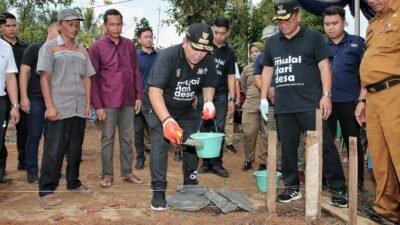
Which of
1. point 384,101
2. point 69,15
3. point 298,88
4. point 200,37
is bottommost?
point 384,101

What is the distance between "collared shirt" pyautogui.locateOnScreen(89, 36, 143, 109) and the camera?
4.89m

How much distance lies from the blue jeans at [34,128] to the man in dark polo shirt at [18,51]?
508mm

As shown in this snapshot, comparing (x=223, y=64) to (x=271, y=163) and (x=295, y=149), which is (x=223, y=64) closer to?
(x=295, y=149)

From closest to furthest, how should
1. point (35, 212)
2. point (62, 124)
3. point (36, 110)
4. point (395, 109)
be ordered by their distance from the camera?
point (395, 109) < point (35, 212) < point (62, 124) < point (36, 110)

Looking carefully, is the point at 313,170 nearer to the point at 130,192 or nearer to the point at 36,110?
the point at 130,192

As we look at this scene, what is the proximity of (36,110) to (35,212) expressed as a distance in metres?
1.49

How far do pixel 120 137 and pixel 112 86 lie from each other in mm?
619

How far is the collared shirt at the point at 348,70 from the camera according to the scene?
15.3ft

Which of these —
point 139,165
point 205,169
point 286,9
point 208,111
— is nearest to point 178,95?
point 208,111

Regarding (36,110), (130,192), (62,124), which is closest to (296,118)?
(130,192)

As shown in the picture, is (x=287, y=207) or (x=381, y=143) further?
(x=287, y=207)

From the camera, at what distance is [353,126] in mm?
4652

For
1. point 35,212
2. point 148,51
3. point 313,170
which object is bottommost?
point 35,212

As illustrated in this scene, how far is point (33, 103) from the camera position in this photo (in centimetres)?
508
